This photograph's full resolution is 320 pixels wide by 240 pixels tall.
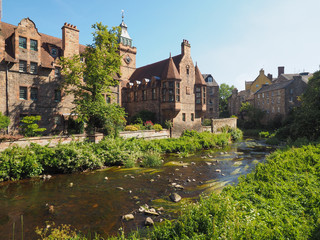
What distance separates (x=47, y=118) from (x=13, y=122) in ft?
10.7

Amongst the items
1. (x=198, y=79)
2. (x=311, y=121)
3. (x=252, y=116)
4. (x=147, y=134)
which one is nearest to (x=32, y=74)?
(x=147, y=134)

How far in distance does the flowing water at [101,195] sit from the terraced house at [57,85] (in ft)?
38.1

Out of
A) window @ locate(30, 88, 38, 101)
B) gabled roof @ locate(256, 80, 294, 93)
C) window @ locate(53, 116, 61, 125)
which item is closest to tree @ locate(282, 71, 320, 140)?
gabled roof @ locate(256, 80, 294, 93)

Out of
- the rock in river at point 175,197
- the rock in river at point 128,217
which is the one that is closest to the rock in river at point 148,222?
the rock in river at point 128,217

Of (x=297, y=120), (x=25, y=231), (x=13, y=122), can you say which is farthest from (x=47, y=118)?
(x=297, y=120)

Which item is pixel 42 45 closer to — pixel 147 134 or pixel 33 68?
pixel 33 68

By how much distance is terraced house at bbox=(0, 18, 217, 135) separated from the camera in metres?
20.4

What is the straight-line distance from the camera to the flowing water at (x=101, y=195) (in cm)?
772

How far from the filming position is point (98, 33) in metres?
20.2

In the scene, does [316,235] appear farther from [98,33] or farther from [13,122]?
[13,122]

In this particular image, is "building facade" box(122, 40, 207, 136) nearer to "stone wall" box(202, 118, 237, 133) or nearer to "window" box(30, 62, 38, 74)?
"stone wall" box(202, 118, 237, 133)

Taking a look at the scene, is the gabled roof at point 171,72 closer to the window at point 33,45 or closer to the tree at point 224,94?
the window at point 33,45

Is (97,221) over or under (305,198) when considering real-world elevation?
under

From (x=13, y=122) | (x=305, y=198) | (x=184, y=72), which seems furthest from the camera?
(x=184, y=72)
